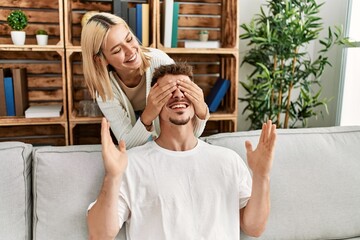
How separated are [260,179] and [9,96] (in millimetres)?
1466

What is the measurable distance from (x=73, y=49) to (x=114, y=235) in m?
1.09

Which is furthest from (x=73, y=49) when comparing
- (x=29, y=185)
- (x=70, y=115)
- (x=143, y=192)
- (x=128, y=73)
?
(x=143, y=192)

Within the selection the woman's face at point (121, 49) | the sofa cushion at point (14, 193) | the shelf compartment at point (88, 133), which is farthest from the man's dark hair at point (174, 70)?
the shelf compartment at point (88, 133)

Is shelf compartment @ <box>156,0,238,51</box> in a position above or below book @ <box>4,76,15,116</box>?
above

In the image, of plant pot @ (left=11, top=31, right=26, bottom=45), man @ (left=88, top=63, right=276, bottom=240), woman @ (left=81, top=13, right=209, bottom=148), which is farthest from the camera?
plant pot @ (left=11, top=31, right=26, bottom=45)

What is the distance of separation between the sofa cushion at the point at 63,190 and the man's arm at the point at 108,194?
0.34ft

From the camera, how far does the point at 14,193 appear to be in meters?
1.37

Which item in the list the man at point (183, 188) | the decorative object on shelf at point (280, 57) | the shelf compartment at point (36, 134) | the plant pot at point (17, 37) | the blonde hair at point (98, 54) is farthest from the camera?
the shelf compartment at point (36, 134)

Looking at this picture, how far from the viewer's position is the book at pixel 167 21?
79.9 inches

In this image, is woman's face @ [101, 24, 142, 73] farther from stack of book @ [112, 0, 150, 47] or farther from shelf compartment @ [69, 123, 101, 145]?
shelf compartment @ [69, 123, 101, 145]

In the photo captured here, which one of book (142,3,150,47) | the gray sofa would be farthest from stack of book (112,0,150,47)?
the gray sofa

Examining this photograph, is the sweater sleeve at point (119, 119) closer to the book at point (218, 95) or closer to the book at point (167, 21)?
the book at point (167, 21)

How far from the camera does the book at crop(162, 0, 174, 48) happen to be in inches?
79.9

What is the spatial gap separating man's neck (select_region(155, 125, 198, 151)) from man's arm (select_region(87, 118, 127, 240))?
244mm
